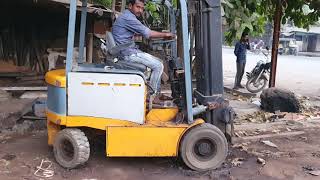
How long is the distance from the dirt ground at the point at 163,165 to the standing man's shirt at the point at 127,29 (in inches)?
61.0

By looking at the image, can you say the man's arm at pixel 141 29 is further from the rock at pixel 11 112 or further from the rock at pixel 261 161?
the rock at pixel 11 112

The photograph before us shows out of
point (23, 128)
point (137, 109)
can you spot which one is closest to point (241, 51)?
point (23, 128)

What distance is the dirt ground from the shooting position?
599 cm

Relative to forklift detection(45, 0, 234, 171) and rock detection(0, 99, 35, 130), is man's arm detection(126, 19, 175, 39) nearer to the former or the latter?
forklift detection(45, 0, 234, 171)

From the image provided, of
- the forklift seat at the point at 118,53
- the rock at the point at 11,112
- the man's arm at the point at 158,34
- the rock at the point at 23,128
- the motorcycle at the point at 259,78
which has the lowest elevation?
the rock at the point at 23,128

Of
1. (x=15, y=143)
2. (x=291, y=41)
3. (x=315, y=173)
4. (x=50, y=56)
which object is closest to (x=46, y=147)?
(x=15, y=143)

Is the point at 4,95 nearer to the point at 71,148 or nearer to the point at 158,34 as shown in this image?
the point at 71,148

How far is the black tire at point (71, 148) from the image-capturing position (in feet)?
19.5

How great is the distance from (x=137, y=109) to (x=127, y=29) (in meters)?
1.07

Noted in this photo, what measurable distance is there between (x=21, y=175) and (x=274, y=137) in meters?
4.32

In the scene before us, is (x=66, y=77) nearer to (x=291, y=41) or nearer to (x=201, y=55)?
(x=201, y=55)

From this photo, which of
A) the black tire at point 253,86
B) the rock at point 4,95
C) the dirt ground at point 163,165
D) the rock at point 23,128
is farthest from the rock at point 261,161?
the black tire at point 253,86

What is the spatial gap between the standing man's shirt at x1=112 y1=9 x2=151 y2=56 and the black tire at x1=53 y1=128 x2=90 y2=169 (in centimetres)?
123

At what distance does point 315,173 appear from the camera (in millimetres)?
6156
